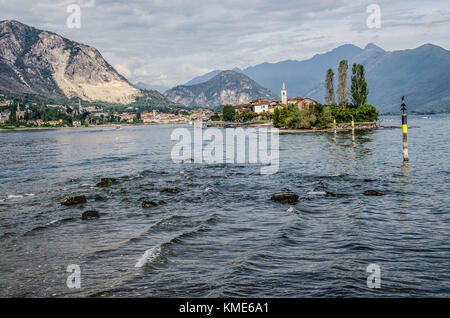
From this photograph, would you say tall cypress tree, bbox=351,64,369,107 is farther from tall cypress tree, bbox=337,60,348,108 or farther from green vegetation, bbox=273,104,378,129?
Answer: green vegetation, bbox=273,104,378,129

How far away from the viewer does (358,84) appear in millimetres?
129375

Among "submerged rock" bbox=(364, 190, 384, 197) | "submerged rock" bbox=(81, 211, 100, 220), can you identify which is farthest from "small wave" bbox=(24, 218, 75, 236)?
"submerged rock" bbox=(364, 190, 384, 197)

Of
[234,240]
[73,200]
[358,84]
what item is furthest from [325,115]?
[234,240]

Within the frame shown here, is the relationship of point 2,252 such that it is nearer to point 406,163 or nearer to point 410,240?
point 410,240

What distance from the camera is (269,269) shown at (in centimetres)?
1308

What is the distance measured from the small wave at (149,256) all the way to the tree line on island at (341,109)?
117 metres

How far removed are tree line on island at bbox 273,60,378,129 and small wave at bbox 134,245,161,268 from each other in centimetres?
11696

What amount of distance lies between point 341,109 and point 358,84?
32.0 feet

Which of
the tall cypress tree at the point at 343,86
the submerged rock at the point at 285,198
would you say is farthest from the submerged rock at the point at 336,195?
the tall cypress tree at the point at 343,86

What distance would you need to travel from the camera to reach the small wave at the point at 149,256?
45.7ft

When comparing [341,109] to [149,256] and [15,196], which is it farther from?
[149,256]
